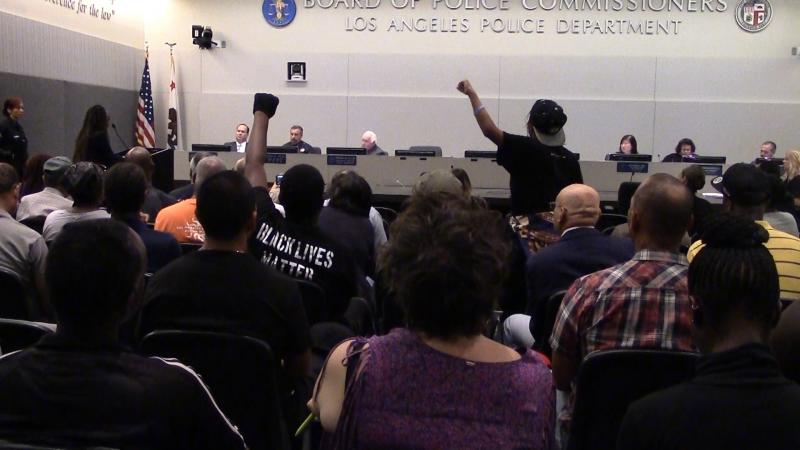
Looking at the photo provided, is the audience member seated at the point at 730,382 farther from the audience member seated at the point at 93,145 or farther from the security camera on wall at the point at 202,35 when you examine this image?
the security camera on wall at the point at 202,35

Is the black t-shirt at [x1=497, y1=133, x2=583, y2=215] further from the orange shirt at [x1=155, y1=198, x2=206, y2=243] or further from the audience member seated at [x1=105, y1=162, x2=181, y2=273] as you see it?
the audience member seated at [x1=105, y1=162, x2=181, y2=273]

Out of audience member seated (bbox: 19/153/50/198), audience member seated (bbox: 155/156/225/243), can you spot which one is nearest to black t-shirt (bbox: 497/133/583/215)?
audience member seated (bbox: 155/156/225/243)

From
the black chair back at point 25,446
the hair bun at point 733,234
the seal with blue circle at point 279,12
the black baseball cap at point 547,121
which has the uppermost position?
the seal with blue circle at point 279,12

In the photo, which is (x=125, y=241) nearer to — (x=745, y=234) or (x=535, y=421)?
(x=535, y=421)

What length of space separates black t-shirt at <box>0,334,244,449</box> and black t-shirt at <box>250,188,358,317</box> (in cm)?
153

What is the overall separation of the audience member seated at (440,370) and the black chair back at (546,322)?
110 centimetres

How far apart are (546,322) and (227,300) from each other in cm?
108

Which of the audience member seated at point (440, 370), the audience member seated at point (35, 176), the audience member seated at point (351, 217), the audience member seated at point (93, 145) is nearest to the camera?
the audience member seated at point (440, 370)

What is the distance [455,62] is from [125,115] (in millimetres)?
5179

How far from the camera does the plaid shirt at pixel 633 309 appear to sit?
84.8 inches

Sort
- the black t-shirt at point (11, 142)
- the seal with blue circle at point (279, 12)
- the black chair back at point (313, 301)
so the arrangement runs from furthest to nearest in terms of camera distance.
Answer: the seal with blue circle at point (279, 12), the black t-shirt at point (11, 142), the black chair back at point (313, 301)

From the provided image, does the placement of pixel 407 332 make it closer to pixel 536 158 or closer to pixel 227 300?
pixel 227 300

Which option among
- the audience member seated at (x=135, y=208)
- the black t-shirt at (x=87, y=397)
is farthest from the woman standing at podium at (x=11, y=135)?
the black t-shirt at (x=87, y=397)

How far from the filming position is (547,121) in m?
4.41
